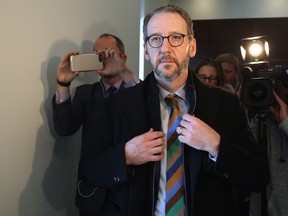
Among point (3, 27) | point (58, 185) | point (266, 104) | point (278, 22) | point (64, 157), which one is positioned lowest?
point (58, 185)

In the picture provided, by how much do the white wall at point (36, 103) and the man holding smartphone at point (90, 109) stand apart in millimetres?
102

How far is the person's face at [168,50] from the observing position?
98cm

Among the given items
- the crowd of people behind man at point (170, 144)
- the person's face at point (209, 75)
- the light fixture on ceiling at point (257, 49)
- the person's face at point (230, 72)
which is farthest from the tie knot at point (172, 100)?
the person's face at point (230, 72)

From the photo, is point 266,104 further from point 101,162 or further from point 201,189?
point 101,162

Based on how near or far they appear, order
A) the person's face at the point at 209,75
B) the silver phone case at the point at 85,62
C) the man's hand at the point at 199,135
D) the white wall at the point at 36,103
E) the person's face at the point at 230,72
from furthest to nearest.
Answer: the person's face at the point at 230,72 → the person's face at the point at 209,75 → the silver phone case at the point at 85,62 → the white wall at the point at 36,103 → the man's hand at the point at 199,135

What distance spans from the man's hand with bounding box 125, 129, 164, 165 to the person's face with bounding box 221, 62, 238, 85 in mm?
1395

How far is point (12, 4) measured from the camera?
46.9 inches

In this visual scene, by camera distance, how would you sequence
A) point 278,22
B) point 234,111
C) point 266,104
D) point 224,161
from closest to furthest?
point 224,161
point 234,111
point 266,104
point 278,22

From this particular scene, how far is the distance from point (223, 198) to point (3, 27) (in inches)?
36.8

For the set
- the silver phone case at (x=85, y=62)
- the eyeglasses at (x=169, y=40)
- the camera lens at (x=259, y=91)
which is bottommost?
the camera lens at (x=259, y=91)

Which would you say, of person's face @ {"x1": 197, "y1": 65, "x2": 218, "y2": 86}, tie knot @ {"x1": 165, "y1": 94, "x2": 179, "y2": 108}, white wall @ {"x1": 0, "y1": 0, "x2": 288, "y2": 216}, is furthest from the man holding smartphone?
person's face @ {"x1": 197, "y1": 65, "x2": 218, "y2": 86}

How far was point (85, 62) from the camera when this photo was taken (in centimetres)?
132

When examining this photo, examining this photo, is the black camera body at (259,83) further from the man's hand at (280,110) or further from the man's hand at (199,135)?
the man's hand at (199,135)

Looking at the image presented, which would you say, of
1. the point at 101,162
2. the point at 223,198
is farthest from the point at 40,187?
the point at 223,198
